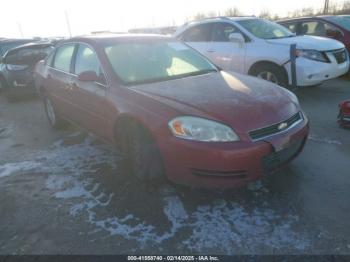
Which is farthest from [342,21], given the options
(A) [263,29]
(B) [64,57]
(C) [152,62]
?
(B) [64,57]

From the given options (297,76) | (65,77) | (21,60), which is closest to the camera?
(65,77)

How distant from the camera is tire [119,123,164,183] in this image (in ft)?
10.4

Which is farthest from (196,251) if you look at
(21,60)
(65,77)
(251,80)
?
(21,60)

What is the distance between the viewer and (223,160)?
2.68 metres

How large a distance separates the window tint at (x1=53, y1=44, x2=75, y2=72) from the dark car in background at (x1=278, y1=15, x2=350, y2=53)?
21.4ft

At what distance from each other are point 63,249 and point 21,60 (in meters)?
6.82

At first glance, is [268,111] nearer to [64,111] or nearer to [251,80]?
[251,80]

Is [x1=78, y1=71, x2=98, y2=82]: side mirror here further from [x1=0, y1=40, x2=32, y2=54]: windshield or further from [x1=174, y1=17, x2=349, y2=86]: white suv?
[x1=0, y1=40, x2=32, y2=54]: windshield

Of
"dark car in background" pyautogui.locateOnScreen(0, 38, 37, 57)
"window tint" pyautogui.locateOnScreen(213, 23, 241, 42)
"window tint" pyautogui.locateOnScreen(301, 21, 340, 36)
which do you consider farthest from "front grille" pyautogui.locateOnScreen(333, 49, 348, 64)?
"dark car in background" pyautogui.locateOnScreen(0, 38, 37, 57)

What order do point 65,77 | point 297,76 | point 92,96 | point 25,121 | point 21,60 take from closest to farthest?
point 92,96, point 65,77, point 297,76, point 25,121, point 21,60

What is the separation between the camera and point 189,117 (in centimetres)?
280

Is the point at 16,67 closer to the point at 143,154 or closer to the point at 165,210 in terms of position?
the point at 143,154

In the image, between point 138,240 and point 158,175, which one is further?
point 158,175

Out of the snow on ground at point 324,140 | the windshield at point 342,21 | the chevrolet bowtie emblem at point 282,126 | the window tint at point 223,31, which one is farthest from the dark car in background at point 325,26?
the chevrolet bowtie emblem at point 282,126
